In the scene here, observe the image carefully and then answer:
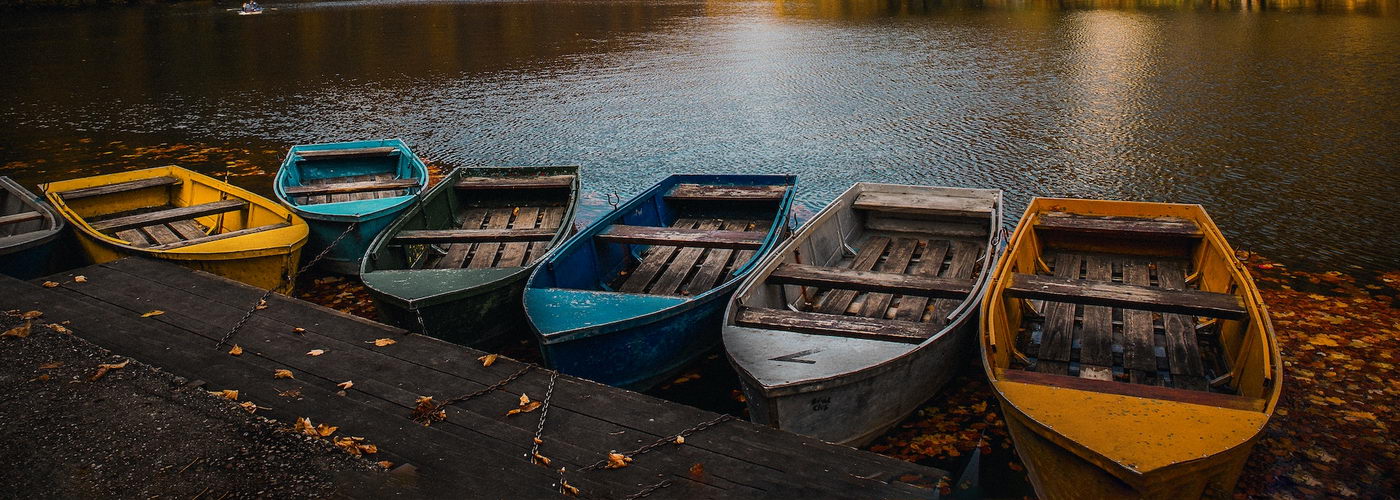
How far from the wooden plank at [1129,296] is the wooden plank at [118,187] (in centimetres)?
1186

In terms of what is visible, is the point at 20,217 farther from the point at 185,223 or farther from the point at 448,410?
the point at 448,410

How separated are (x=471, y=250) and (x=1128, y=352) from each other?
7615mm

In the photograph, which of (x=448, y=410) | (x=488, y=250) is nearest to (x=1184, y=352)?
(x=448, y=410)

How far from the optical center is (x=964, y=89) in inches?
949

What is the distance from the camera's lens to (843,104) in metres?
22.5

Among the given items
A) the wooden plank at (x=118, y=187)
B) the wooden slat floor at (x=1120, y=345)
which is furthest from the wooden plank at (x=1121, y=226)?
the wooden plank at (x=118, y=187)

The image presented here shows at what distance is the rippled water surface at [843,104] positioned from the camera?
15.7m

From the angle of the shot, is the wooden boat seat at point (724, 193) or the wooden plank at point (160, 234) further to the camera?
the wooden boat seat at point (724, 193)

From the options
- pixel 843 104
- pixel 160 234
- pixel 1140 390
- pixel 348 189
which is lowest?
pixel 1140 390

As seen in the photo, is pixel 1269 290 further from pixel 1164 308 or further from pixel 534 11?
pixel 534 11

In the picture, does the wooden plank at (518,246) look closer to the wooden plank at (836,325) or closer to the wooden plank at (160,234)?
the wooden plank at (836,325)

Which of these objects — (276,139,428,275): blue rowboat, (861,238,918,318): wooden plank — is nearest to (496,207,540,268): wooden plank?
(276,139,428,275): blue rowboat

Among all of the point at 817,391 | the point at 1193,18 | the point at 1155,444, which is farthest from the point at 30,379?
the point at 1193,18

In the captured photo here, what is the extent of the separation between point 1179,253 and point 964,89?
1486 cm
